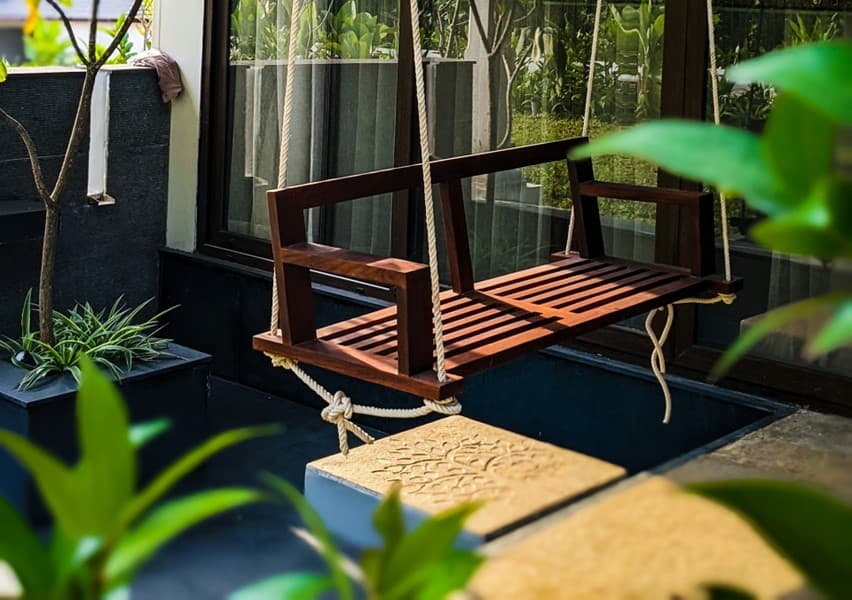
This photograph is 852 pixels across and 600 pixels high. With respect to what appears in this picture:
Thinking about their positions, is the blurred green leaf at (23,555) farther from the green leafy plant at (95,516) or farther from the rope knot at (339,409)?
the rope knot at (339,409)

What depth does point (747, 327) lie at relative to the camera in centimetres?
344

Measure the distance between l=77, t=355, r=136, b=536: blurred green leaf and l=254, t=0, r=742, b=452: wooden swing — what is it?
4.85 ft

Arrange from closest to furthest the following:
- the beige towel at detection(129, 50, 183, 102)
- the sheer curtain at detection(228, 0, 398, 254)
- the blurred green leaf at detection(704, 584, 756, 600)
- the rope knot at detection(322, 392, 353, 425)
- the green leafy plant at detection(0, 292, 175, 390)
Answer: the blurred green leaf at detection(704, 584, 756, 600), the rope knot at detection(322, 392, 353, 425), the green leafy plant at detection(0, 292, 175, 390), the sheer curtain at detection(228, 0, 398, 254), the beige towel at detection(129, 50, 183, 102)

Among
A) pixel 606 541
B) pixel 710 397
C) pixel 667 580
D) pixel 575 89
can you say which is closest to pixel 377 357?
pixel 606 541

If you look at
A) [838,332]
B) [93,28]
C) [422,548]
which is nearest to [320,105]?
[93,28]

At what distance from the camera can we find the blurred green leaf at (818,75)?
0.67m

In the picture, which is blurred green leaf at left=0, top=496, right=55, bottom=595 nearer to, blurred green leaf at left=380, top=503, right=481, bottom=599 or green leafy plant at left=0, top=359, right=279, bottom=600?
green leafy plant at left=0, top=359, right=279, bottom=600

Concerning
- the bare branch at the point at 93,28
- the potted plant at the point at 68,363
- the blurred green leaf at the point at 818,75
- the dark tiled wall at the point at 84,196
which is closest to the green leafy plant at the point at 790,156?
the blurred green leaf at the point at 818,75

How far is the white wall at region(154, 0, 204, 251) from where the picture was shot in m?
4.80

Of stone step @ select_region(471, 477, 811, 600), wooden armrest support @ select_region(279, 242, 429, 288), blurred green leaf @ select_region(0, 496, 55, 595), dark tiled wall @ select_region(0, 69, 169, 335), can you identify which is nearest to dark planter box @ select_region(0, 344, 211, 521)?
dark tiled wall @ select_region(0, 69, 169, 335)

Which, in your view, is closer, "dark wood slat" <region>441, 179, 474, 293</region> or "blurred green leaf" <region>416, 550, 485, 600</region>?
"blurred green leaf" <region>416, 550, 485, 600</region>

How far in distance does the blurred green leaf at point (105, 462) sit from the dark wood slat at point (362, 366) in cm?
147

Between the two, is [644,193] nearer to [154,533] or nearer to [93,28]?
[93,28]

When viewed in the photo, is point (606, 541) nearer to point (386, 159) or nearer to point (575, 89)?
point (575, 89)
